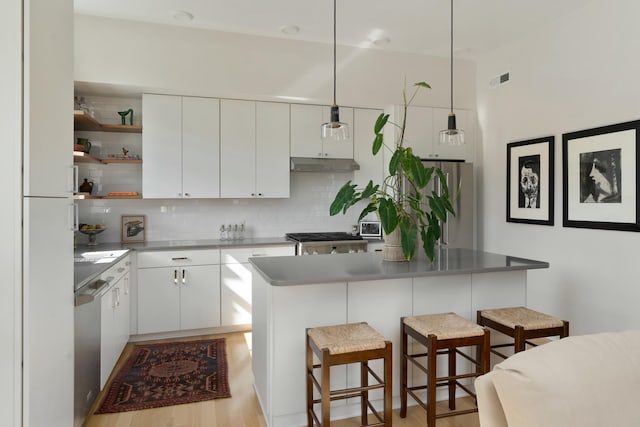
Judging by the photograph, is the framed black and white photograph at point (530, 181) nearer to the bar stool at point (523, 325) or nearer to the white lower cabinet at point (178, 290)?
the bar stool at point (523, 325)

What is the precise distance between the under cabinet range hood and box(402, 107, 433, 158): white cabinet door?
70 cm

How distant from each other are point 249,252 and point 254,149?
1.14 metres

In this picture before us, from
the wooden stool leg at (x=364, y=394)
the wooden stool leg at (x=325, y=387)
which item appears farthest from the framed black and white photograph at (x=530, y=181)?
the wooden stool leg at (x=325, y=387)

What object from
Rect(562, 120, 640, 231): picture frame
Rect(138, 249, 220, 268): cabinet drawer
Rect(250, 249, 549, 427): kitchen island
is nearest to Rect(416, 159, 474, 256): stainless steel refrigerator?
Rect(562, 120, 640, 231): picture frame

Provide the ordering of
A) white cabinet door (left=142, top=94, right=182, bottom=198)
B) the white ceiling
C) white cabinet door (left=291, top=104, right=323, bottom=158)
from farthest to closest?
white cabinet door (left=291, top=104, right=323, bottom=158) → white cabinet door (left=142, top=94, right=182, bottom=198) → the white ceiling

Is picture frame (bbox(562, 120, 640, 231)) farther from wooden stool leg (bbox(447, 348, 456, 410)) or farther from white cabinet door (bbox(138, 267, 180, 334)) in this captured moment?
white cabinet door (bbox(138, 267, 180, 334))

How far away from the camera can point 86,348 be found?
2279 millimetres

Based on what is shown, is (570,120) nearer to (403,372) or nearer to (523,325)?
(523,325)

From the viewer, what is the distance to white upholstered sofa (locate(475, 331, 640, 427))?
859 millimetres

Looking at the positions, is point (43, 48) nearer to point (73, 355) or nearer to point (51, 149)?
point (51, 149)

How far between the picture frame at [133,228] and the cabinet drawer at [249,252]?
3.32 feet

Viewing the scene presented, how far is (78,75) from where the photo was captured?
358 centimetres

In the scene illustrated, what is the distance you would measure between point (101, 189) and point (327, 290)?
119 inches

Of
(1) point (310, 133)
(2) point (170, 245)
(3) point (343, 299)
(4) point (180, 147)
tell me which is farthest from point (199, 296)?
(1) point (310, 133)
